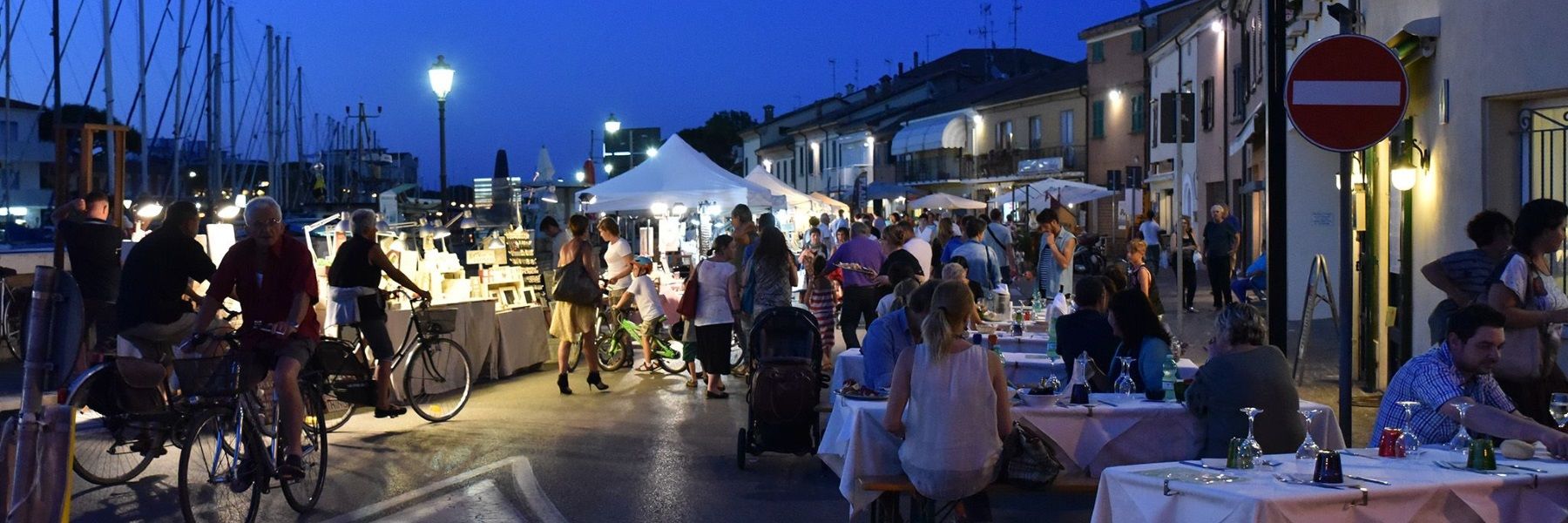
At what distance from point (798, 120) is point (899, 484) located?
9812 cm

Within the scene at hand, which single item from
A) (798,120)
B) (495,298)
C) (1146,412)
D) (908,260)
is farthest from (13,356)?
(798,120)

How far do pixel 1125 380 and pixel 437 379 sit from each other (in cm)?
627

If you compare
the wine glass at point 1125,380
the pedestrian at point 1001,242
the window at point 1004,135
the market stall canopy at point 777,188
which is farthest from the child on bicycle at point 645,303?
the window at point 1004,135

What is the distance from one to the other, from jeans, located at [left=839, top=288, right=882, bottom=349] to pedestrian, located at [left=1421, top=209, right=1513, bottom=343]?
25.5ft

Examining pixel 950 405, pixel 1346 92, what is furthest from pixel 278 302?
pixel 1346 92

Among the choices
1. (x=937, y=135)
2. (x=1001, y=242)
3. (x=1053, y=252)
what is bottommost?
(x=1053, y=252)

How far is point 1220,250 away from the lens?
78.3ft

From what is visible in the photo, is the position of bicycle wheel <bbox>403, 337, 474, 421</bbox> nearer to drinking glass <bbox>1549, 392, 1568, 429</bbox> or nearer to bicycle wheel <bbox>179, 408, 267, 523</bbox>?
bicycle wheel <bbox>179, 408, 267, 523</bbox>

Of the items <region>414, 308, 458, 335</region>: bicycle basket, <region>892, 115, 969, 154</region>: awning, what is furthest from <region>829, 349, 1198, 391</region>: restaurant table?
<region>892, 115, 969, 154</region>: awning

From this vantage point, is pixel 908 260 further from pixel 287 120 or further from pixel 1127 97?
pixel 287 120

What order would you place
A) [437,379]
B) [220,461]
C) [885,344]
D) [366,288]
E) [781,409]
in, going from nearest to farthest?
[220,461], [885,344], [781,409], [366,288], [437,379]

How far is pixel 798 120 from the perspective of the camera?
105062 millimetres

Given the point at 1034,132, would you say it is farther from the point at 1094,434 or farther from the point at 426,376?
the point at 1094,434

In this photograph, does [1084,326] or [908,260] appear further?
[908,260]
